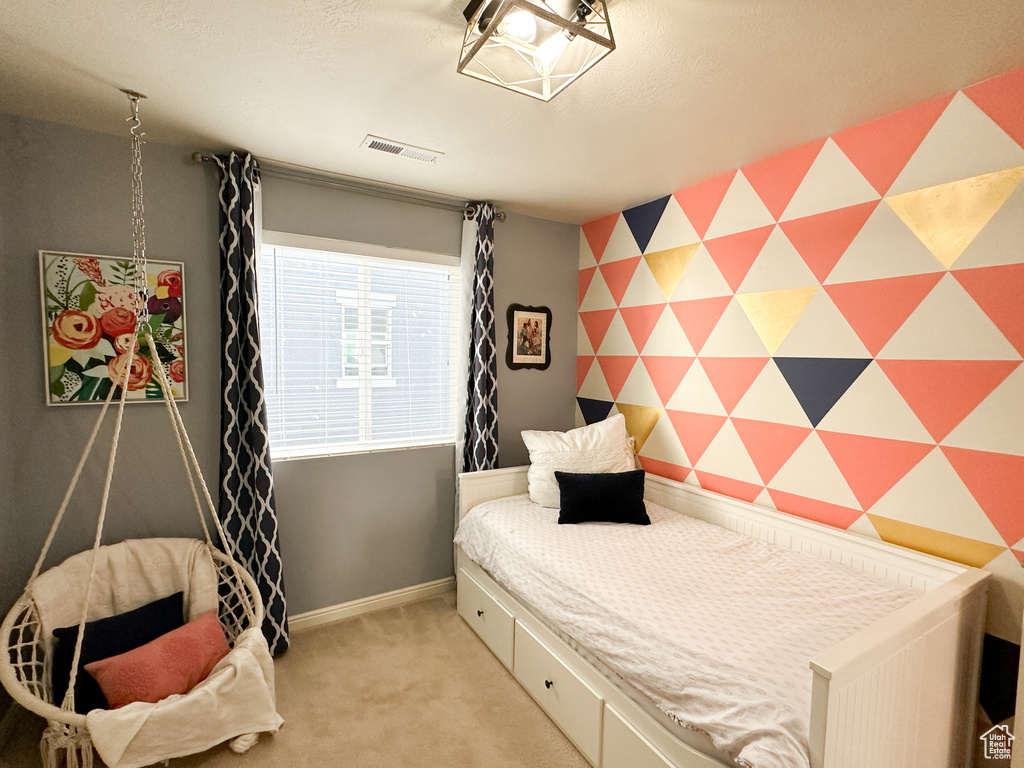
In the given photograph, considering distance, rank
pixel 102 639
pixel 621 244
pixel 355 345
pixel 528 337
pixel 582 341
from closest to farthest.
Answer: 1. pixel 102 639
2. pixel 355 345
3. pixel 621 244
4. pixel 528 337
5. pixel 582 341

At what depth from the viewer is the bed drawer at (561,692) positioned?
1.85 m

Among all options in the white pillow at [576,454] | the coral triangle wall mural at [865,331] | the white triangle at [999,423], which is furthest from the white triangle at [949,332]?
the white pillow at [576,454]

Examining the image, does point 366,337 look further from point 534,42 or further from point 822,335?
point 822,335

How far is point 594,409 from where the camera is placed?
3.61 metres

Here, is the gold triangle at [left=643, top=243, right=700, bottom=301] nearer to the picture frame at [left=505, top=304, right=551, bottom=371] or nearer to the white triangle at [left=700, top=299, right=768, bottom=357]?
the white triangle at [left=700, top=299, right=768, bottom=357]

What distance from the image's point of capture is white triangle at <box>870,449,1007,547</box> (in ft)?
5.88

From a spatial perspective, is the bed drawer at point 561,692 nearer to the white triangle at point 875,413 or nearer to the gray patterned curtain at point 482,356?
the gray patterned curtain at point 482,356

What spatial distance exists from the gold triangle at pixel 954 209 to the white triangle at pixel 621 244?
4.90 ft

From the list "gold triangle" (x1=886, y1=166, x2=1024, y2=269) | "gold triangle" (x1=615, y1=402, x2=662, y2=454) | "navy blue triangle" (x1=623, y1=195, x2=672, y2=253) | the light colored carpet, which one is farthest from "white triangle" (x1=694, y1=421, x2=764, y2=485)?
the light colored carpet

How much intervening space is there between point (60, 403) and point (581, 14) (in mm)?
2636

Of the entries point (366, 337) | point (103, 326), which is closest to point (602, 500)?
point (366, 337)

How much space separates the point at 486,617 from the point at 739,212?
8.51ft

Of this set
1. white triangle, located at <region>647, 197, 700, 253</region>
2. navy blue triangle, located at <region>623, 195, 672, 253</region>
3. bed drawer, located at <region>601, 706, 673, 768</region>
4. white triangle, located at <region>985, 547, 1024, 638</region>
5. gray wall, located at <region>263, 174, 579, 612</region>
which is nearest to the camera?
bed drawer, located at <region>601, 706, 673, 768</region>

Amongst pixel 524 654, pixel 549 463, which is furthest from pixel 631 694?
pixel 549 463
